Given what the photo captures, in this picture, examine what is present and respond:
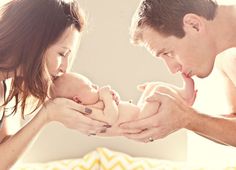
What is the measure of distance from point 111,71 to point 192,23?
2.85ft

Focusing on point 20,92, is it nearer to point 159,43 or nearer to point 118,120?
point 118,120

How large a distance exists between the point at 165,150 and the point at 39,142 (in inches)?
24.9

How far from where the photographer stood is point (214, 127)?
69.2 inches

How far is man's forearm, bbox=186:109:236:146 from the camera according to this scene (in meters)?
1.72

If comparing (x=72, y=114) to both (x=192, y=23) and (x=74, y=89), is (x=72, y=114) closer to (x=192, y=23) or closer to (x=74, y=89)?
(x=74, y=89)

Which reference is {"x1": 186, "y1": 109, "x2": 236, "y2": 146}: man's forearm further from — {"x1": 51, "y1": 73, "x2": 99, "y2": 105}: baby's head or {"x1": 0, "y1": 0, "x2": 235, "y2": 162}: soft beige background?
{"x1": 0, "y1": 0, "x2": 235, "y2": 162}: soft beige background

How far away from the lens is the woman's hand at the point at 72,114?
1.63 m

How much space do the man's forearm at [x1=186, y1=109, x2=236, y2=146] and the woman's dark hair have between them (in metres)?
0.51

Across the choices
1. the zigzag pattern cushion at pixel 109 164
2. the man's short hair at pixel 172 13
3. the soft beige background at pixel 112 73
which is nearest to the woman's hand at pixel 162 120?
the man's short hair at pixel 172 13

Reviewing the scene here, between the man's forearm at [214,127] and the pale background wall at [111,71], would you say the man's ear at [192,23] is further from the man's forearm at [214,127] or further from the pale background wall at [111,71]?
the pale background wall at [111,71]

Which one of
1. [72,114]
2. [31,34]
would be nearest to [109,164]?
[72,114]

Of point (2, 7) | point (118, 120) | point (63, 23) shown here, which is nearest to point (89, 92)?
point (118, 120)

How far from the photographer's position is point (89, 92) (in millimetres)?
1699

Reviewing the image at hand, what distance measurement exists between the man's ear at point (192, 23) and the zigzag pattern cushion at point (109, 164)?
0.83m
